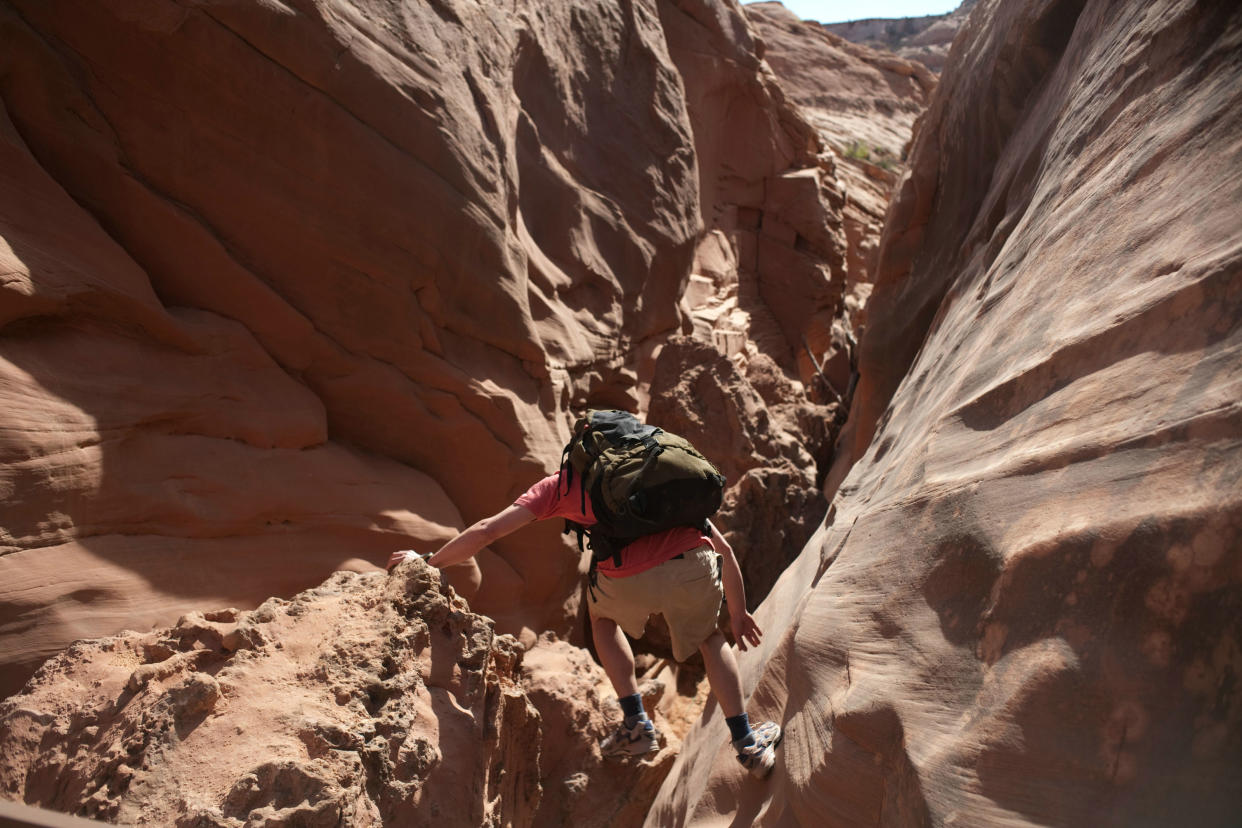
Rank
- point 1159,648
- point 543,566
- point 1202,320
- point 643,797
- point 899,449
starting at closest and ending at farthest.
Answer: point 1159,648 → point 1202,320 → point 899,449 → point 643,797 → point 543,566

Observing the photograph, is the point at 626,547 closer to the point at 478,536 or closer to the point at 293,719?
the point at 478,536

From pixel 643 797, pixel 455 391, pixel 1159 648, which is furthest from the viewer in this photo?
pixel 455 391

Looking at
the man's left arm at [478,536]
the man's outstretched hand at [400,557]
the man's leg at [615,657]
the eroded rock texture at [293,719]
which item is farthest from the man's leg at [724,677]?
the man's outstretched hand at [400,557]

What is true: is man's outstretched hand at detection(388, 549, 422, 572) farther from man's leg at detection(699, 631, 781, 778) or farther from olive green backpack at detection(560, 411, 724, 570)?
man's leg at detection(699, 631, 781, 778)

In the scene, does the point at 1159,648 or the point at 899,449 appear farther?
the point at 899,449

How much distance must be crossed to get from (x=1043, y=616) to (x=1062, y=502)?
0.25m

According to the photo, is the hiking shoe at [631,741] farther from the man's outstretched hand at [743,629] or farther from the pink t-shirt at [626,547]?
the pink t-shirt at [626,547]

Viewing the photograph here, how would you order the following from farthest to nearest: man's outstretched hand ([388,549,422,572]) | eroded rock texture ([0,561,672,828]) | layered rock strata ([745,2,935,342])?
layered rock strata ([745,2,935,342]), man's outstretched hand ([388,549,422,572]), eroded rock texture ([0,561,672,828])

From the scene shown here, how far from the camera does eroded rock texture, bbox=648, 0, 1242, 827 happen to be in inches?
58.8

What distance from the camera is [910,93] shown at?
21.5m

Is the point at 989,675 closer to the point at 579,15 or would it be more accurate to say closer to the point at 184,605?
the point at 184,605

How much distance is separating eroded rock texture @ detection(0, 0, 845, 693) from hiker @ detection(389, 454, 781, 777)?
155cm

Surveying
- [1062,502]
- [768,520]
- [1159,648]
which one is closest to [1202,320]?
[1062,502]

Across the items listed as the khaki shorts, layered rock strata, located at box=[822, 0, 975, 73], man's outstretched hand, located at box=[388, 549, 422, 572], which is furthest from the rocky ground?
layered rock strata, located at box=[822, 0, 975, 73]
